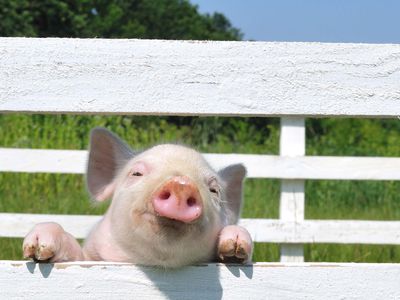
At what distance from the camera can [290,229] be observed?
4.95 metres

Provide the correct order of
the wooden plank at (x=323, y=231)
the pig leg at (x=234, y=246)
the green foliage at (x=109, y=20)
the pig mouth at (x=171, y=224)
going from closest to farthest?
the pig mouth at (x=171, y=224)
the pig leg at (x=234, y=246)
the wooden plank at (x=323, y=231)
the green foliage at (x=109, y=20)

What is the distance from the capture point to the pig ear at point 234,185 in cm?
268

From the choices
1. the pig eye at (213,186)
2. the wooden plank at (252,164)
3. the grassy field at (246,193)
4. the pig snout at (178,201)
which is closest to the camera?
the pig snout at (178,201)

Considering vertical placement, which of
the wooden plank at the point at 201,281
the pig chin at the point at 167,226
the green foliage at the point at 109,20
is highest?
the green foliage at the point at 109,20

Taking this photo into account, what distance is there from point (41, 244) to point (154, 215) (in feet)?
0.99

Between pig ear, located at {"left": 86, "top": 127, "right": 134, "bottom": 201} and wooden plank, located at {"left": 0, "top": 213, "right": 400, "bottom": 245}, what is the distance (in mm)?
2443

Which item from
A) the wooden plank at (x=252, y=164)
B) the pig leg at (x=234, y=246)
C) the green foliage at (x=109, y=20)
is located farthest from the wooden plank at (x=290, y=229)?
the green foliage at (x=109, y=20)

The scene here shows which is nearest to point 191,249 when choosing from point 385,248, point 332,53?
point 332,53

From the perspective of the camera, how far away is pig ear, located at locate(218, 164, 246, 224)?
2680mm

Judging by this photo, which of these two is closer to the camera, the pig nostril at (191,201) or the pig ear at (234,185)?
the pig nostril at (191,201)

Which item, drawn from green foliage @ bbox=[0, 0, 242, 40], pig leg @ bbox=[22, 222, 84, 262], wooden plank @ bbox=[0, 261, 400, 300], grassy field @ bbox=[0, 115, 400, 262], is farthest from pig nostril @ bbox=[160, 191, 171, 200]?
green foliage @ bbox=[0, 0, 242, 40]

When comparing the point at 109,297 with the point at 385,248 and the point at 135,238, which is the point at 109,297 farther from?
the point at 385,248

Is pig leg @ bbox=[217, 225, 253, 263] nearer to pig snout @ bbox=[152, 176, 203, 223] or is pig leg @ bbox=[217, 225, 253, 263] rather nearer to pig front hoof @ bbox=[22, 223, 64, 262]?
pig snout @ bbox=[152, 176, 203, 223]

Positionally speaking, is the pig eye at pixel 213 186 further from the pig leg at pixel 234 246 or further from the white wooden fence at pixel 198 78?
the white wooden fence at pixel 198 78
